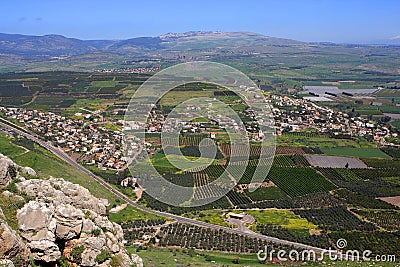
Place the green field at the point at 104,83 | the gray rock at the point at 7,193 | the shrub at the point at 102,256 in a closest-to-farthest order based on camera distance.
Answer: the gray rock at the point at 7,193, the shrub at the point at 102,256, the green field at the point at 104,83

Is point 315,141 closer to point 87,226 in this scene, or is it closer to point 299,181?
point 299,181

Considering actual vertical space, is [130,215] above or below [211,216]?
above

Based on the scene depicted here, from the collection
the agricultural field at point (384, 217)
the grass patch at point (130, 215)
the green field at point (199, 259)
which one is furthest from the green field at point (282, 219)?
the grass patch at point (130, 215)

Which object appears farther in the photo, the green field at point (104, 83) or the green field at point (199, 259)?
the green field at point (104, 83)

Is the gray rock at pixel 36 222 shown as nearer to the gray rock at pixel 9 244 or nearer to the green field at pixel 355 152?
the gray rock at pixel 9 244

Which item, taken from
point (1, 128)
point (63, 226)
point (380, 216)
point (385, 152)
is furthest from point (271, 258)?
point (1, 128)

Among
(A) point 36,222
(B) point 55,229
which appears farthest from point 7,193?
(B) point 55,229

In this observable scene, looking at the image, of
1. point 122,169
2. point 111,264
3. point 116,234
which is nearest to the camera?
point 111,264

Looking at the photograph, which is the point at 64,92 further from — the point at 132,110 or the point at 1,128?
the point at 1,128

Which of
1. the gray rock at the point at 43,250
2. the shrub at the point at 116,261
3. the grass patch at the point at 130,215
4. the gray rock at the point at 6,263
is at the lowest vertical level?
the grass patch at the point at 130,215
